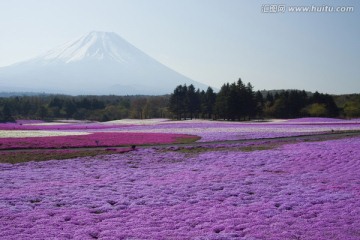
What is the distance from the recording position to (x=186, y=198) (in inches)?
652

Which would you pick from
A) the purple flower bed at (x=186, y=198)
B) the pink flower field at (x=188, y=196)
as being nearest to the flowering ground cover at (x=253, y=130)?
the pink flower field at (x=188, y=196)

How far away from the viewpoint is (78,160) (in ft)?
95.5

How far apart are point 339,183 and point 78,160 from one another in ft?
60.7

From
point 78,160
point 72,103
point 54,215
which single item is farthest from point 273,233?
point 72,103

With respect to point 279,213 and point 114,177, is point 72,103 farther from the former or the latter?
point 279,213

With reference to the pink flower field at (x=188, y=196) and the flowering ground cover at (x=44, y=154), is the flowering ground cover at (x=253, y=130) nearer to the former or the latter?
the flowering ground cover at (x=44, y=154)

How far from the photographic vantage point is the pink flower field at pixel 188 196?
39.4 ft

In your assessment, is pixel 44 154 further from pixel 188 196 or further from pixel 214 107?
pixel 214 107

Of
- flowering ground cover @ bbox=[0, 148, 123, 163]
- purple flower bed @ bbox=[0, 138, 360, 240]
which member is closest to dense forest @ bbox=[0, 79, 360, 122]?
flowering ground cover @ bbox=[0, 148, 123, 163]

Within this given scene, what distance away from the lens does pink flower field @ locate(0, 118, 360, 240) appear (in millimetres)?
12023

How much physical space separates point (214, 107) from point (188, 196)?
91.7m

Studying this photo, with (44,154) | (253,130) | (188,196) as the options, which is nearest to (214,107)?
(253,130)

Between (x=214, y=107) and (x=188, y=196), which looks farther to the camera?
(x=214, y=107)

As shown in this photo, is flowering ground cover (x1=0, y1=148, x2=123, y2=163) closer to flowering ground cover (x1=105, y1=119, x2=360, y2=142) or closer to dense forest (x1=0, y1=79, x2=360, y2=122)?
flowering ground cover (x1=105, y1=119, x2=360, y2=142)
